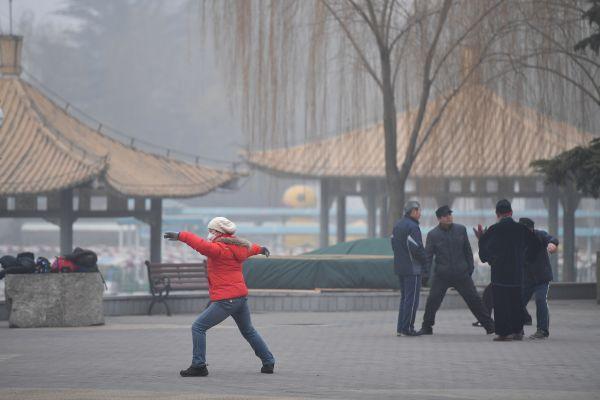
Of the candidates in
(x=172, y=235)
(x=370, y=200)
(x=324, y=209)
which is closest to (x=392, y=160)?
(x=172, y=235)

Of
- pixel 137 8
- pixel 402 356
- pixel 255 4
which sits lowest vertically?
pixel 402 356

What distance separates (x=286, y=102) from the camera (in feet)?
89.7

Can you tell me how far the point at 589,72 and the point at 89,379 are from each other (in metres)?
16.2

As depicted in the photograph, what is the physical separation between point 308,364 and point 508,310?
3504 mm

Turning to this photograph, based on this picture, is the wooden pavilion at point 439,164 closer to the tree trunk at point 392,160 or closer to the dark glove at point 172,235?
the tree trunk at point 392,160

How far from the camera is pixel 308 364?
13438 mm

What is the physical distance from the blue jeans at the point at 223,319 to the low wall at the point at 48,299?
23.3ft

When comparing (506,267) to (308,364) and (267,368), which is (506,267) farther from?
(267,368)

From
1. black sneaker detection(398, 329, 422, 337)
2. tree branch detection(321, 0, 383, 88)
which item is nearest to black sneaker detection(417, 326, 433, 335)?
black sneaker detection(398, 329, 422, 337)

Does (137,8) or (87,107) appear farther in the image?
(137,8)

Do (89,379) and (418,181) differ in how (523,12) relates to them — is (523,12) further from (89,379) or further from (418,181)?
(89,379)

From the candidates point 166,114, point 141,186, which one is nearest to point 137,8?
point 166,114

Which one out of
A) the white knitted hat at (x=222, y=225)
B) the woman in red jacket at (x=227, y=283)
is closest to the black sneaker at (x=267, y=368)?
the woman in red jacket at (x=227, y=283)

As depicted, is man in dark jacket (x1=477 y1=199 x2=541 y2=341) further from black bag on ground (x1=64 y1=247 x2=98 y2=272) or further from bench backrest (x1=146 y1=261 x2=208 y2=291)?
bench backrest (x1=146 y1=261 x2=208 y2=291)
